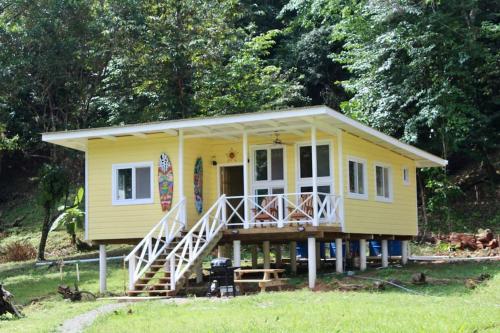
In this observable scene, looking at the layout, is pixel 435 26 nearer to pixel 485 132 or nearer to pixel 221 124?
pixel 485 132

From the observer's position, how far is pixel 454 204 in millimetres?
33906

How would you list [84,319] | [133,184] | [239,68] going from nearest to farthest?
[84,319] < [133,184] < [239,68]

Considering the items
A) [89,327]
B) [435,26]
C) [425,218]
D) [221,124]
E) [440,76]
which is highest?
[435,26]

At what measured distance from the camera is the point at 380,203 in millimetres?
22234

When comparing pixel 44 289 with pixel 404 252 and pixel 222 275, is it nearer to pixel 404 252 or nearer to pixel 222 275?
pixel 222 275

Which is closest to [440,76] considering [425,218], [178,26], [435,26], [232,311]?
[435,26]

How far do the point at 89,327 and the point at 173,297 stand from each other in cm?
427

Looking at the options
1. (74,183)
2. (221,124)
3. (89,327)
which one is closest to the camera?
(89,327)

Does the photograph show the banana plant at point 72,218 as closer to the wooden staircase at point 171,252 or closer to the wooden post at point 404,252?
the wooden staircase at point 171,252

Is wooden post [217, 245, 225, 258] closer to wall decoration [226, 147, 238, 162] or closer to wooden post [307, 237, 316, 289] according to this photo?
wall decoration [226, 147, 238, 162]

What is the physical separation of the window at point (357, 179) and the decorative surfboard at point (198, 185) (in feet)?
13.5

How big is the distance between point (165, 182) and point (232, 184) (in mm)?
2470

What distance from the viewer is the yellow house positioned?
1859 cm

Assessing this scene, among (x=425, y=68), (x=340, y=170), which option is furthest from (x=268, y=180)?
(x=425, y=68)
